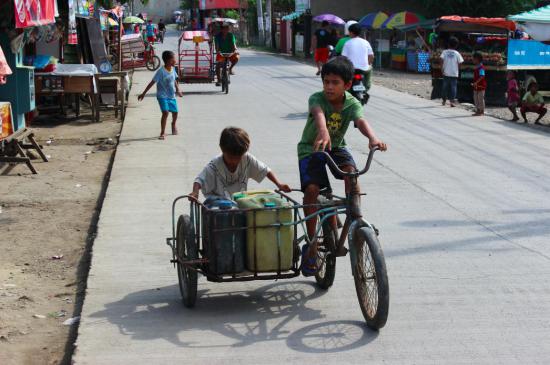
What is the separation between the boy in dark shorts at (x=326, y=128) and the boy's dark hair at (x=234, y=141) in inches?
17.7

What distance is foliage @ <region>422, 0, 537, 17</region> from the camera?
39875mm

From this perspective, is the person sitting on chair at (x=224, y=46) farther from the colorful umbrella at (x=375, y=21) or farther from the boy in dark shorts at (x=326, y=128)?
the colorful umbrella at (x=375, y=21)

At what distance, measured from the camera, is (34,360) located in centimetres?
530

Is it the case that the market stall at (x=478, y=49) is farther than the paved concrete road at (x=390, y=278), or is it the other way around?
the market stall at (x=478, y=49)

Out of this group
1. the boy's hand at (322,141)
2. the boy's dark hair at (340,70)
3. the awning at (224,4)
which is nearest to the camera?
the boy's hand at (322,141)

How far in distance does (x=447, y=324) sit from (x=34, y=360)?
2.58m

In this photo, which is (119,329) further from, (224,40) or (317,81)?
(317,81)

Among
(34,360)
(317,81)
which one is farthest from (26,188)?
(317,81)

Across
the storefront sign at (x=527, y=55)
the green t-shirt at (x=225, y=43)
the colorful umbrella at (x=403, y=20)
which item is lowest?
the storefront sign at (x=527, y=55)

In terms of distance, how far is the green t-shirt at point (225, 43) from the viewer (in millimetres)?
22453

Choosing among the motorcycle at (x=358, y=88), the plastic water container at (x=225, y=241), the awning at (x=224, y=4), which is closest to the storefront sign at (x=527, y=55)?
the motorcycle at (x=358, y=88)

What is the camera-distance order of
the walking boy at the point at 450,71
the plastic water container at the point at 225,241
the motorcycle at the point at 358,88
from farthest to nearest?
the walking boy at the point at 450,71
the motorcycle at the point at 358,88
the plastic water container at the point at 225,241

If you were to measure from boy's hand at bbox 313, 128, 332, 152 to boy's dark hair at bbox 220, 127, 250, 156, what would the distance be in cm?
56

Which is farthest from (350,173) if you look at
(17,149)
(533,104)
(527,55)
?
(527,55)
